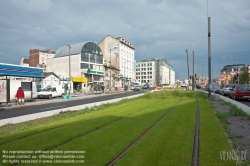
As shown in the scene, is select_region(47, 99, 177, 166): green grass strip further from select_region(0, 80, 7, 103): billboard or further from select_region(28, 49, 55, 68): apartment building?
select_region(28, 49, 55, 68): apartment building

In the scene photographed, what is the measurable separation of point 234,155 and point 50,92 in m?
29.7

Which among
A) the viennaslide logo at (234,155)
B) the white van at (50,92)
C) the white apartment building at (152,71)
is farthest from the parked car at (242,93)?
the white apartment building at (152,71)

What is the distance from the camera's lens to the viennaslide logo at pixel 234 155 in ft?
15.6

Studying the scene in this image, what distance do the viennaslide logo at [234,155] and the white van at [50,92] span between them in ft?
95.3

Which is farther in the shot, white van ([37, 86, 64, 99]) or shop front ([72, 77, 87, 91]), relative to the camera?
shop front ([72, 77, 87, 91])

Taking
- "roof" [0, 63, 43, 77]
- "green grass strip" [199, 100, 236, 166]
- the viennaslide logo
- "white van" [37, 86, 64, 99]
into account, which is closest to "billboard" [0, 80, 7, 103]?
"roof" [0, 63, 43, 77]

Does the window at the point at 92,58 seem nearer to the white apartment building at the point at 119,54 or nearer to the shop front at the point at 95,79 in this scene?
the shop front at the point at 95,79

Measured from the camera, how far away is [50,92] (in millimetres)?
31000

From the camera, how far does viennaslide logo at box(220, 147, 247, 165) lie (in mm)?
4750

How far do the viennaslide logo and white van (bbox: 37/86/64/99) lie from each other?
1144 inches

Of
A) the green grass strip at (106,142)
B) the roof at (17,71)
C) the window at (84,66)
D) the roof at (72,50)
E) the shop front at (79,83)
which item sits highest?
the roof at (72,50)

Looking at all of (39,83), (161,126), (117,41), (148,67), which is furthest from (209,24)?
(148,67)

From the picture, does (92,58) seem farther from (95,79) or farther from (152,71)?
(152,71)

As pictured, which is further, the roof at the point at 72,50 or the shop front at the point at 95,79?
the roof at the point at 72,50
